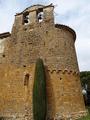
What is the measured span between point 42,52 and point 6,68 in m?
3.78

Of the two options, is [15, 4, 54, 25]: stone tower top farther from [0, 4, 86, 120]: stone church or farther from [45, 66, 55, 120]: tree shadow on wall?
[45, 66, 55, 120]: tree shadow on wall

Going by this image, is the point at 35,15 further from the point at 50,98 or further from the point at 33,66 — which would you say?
the point at 50,98

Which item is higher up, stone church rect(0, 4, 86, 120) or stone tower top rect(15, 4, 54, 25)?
stone tower top rect(15, 4, 54, 25)

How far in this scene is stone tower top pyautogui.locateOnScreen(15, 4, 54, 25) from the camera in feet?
66.6

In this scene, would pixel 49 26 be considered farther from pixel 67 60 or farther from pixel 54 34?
pixel 67 60

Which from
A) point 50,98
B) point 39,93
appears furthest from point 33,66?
point 50,98

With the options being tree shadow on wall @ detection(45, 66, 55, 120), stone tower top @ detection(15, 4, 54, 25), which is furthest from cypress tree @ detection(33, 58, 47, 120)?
stone tower top @ detection(15, 4, 54, 25)

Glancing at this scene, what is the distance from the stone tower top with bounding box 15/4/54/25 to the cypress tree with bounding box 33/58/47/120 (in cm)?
425

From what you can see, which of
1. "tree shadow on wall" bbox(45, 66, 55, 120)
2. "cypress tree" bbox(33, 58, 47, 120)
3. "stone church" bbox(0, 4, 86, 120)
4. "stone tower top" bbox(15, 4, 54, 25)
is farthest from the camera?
"stone tower top" bbox(15, 4, 54, 25)

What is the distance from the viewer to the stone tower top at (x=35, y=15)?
2030 centimetres

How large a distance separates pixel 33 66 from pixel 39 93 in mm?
2696

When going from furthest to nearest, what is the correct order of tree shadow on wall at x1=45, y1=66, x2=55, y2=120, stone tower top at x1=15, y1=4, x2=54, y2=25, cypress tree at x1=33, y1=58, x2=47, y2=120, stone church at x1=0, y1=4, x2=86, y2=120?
stone tower top at x1=15, y1=4, x2=54, y2=25 → stone church at x1=0, y1=4, x2=86, y2=120 → tree shadow on wall at x1=45, y1=66, x2=55, y2=120 → cypress tree at x1=33, y1=58, x2=47, y2=120

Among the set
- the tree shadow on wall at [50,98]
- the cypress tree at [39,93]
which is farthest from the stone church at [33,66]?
the cypress tree at [39,93]

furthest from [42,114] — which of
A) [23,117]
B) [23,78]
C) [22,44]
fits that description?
[22,44]
